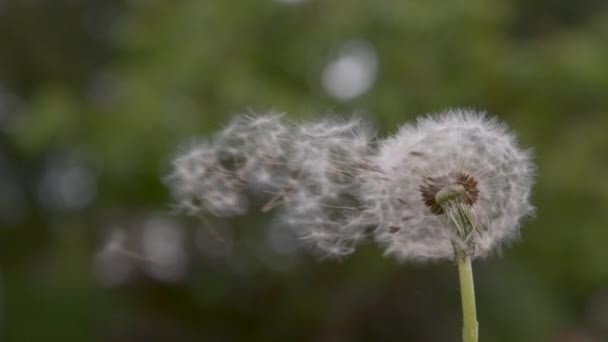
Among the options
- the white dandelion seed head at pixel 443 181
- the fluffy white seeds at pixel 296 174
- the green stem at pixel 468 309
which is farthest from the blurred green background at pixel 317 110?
the green stem at pixel 468 309

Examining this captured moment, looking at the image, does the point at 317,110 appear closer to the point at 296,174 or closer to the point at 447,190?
the point at 296,174

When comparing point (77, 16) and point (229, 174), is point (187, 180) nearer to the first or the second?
point (229, 174)

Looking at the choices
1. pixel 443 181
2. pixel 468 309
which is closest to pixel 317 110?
pixel 443 181

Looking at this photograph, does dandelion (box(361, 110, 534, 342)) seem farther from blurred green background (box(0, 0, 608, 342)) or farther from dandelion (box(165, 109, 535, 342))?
blurred green background (box(0, 0, 608, 342))

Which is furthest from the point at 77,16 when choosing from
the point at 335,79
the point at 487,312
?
the point at 487,312

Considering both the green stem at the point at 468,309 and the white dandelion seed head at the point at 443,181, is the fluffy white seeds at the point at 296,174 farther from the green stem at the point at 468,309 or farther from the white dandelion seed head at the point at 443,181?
the green stem at the point at 468,309
